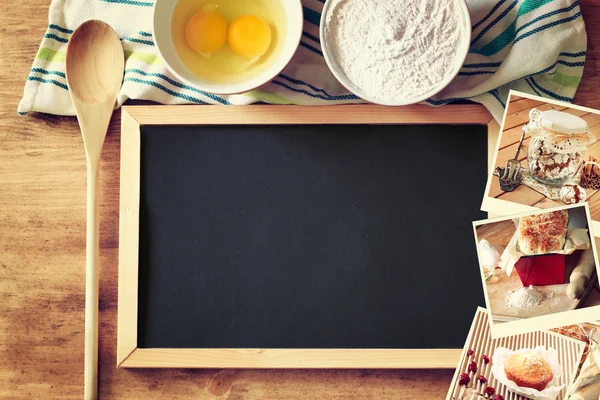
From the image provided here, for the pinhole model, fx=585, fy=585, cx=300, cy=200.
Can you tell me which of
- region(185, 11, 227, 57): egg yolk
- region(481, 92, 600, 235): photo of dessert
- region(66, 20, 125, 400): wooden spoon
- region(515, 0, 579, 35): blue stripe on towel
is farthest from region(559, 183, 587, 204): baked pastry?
region(66, 20, 125, 400): wooden spoon

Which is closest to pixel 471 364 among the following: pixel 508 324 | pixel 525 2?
pixel 508 324

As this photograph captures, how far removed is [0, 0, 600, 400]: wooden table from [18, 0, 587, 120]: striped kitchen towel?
0.03 meters

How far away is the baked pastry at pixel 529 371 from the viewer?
0.72 meters

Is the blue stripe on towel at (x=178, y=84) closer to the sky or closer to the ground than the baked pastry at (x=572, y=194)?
closer to the sky

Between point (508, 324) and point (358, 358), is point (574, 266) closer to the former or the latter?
point (508, 324)

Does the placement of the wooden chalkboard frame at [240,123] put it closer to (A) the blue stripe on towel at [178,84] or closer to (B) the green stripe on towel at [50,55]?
(A) the blue stripe on towel at [178,84]

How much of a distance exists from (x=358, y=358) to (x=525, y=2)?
19.9 inches

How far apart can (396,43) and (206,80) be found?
237mm

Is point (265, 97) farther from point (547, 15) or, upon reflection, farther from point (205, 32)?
point (547, 15)

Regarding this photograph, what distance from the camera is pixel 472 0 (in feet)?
2.49

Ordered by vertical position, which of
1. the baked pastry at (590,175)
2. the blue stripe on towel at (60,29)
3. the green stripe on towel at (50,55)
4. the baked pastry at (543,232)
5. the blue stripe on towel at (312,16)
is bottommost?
the baked pastry at (543,232)

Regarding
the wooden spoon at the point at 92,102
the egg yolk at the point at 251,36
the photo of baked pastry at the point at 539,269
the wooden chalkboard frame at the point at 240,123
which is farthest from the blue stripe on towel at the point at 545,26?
the wooden spoon at the point at 92,102

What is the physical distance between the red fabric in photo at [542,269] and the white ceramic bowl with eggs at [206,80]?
0.39 metres

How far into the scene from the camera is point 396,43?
2.29ft
